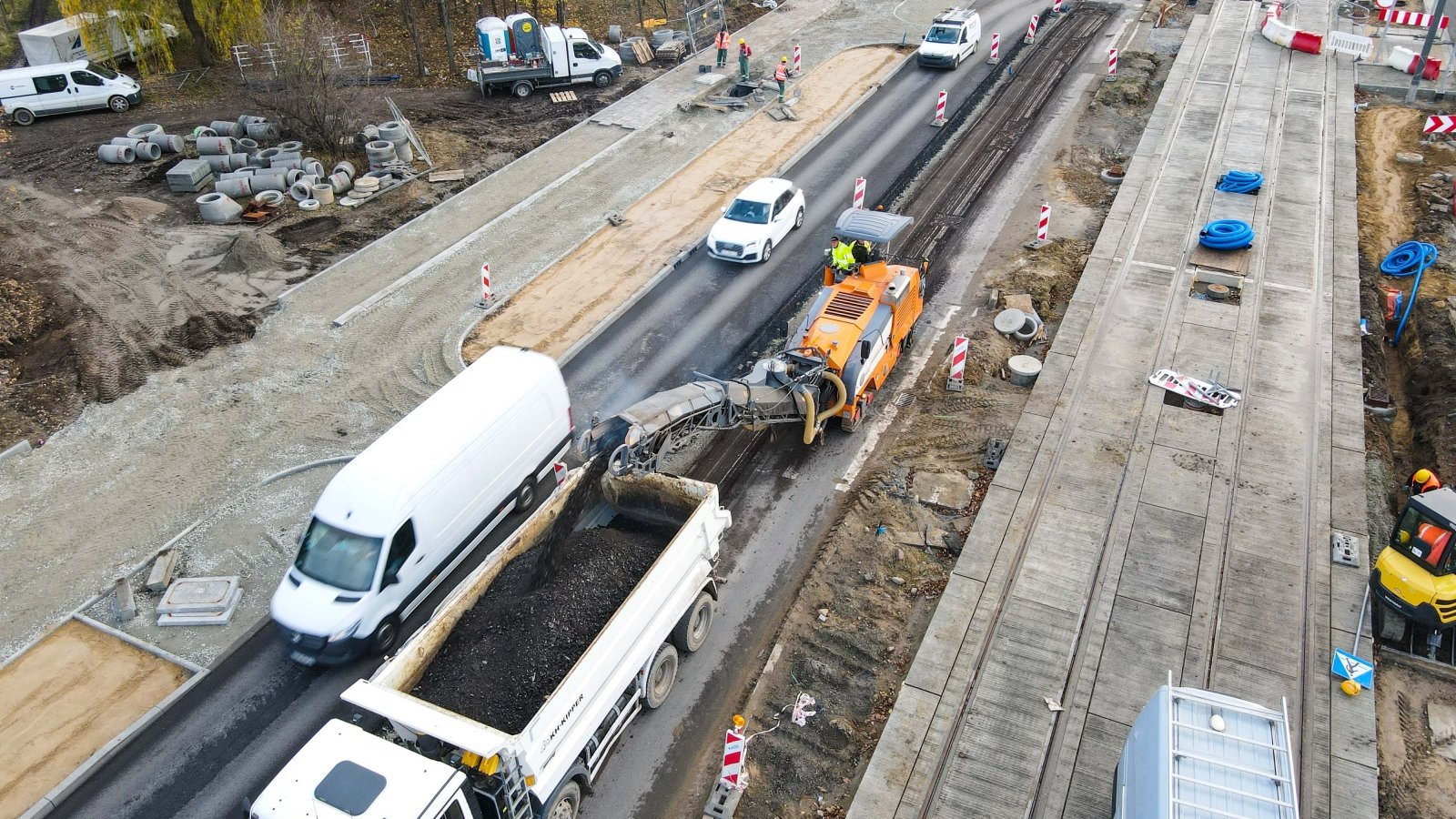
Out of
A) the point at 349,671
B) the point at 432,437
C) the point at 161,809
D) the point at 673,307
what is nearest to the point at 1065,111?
the point at 673,307

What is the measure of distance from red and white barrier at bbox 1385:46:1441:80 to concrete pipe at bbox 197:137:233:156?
3534 centimetres

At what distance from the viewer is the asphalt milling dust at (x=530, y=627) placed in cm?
1030

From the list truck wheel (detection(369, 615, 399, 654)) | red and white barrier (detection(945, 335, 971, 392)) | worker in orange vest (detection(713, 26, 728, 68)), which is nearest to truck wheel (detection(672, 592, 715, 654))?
truck wheel (detection(369, 615, 399, 654))

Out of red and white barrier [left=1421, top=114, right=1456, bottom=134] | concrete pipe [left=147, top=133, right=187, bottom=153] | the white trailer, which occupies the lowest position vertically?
red and white barrier [left=1421, top=114, right=1456, bottom=134]

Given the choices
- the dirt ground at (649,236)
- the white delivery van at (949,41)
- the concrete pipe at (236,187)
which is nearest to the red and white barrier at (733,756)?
the dirt ground at (649,236)

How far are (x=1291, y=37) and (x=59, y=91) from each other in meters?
40.9

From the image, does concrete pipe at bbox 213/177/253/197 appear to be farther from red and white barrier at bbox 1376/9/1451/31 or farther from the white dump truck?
red and white barrier at bbox 1376/9/1451/31

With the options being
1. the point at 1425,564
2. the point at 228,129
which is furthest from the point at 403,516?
the point at 228,129

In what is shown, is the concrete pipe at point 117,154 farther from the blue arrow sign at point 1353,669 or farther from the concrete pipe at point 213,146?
the blue arrow sign at point 1353,669

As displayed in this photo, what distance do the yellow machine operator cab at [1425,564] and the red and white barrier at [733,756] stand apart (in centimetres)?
876

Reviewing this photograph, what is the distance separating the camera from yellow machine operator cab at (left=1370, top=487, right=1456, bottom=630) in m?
11.6

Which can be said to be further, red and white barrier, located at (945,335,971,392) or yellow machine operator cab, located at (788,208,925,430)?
red and white barrier, located at (945,335,971,392)

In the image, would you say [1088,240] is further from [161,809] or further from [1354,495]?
[161,809]

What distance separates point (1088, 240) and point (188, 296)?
20.9m
